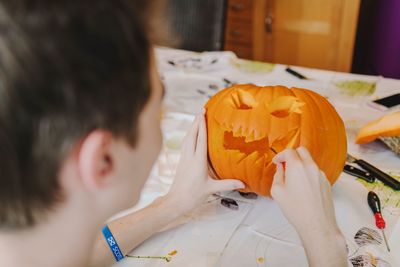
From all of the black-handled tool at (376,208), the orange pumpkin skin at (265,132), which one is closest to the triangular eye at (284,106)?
the orange pumpkin skin at (265,132)

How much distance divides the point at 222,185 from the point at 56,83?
0.47 m

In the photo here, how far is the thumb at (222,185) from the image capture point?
807mm

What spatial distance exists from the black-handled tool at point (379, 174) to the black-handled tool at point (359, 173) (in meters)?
0.01

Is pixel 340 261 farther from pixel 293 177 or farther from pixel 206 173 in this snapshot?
pixel 206 173

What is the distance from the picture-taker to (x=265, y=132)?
30.8 inches

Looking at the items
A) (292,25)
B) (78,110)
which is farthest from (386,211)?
(292,25)

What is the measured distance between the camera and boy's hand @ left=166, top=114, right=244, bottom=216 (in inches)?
31.2

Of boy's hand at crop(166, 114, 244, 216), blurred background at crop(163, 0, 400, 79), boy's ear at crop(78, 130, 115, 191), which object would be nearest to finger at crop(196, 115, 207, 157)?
boy's hand at crop(166, 114, 244, 216)

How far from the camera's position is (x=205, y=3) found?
157 centimetres

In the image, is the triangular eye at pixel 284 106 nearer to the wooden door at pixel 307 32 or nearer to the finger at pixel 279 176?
the finger at pixel 279 176

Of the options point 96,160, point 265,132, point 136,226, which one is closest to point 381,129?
point 265,132

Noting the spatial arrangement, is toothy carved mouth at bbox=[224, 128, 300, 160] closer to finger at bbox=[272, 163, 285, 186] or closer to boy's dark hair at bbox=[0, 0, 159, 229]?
finger at bbox=[272, 163, 285, 186]

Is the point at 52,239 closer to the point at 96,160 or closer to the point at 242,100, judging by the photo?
the point at 96,160

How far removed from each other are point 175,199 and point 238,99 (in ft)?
0.65
